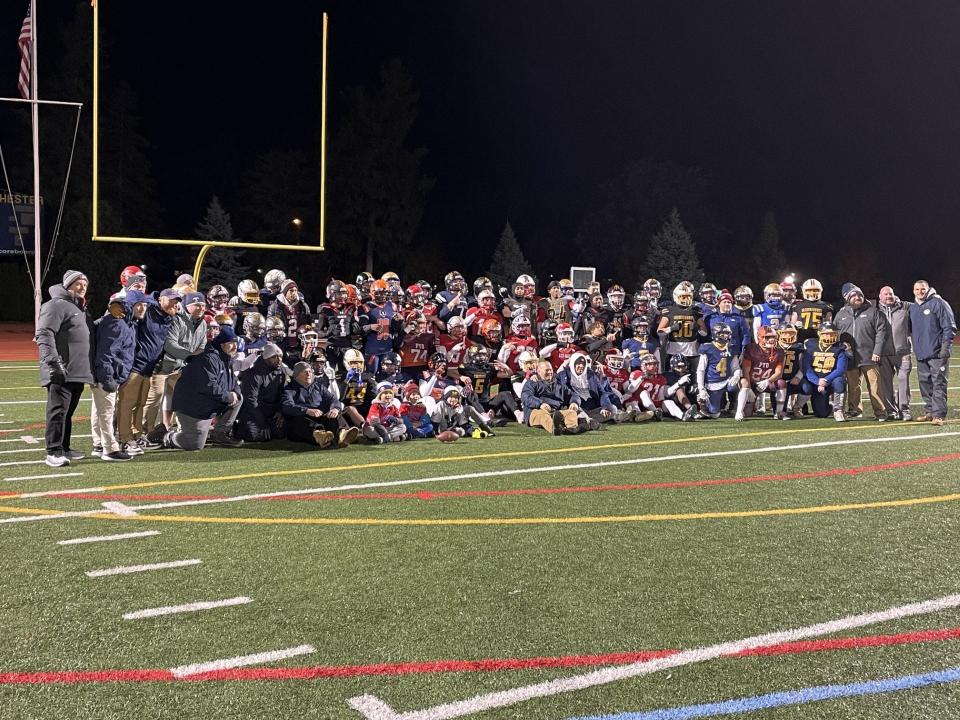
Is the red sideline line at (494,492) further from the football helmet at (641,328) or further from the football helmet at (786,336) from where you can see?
the football helmet at (641,328)

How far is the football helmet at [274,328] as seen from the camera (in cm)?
A: 1002

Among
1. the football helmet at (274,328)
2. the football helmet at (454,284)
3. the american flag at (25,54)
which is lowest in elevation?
the football helmet at (274,328)

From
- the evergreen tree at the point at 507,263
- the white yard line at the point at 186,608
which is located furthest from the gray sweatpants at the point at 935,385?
the evergreen tree at the point at 507,263

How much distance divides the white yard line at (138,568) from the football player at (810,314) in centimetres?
1019

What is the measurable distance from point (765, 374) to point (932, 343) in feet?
7.00

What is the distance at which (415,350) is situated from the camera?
11.5 metres

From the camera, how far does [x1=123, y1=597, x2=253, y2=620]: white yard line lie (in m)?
4.14

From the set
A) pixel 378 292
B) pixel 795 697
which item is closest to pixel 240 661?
pixel 795 697

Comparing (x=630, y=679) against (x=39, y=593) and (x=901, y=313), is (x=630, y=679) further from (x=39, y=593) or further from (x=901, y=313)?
(x=901, y=313)

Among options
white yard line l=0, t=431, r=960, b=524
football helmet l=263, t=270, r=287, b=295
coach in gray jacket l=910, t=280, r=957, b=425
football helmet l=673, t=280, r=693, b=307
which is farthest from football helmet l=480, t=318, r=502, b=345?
coach in gray jacket l=910, t=280, r=957, b=425

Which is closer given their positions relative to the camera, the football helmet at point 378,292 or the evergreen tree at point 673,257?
the football helmet at point 378,292

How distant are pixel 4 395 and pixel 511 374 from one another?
26.7 feet

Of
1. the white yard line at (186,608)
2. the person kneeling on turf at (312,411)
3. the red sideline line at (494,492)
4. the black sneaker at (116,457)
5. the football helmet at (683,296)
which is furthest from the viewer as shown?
the football helmet at (683,296)

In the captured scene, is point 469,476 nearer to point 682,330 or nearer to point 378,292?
point 378,292
